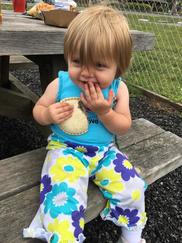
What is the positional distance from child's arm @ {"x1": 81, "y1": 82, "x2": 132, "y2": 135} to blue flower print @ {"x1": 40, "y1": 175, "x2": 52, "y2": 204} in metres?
0.32

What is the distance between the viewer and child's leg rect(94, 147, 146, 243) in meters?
1.46

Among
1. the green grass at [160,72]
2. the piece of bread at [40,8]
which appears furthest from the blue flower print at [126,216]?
the green grass at [160,72]

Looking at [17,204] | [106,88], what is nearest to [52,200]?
[17,204]

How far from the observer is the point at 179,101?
4.37 meters

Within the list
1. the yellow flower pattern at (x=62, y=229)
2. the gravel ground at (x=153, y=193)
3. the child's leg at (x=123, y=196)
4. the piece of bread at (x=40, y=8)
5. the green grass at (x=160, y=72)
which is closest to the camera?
the yellow flower pattern at (x=62, y=229)

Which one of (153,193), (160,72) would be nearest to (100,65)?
(153,193)

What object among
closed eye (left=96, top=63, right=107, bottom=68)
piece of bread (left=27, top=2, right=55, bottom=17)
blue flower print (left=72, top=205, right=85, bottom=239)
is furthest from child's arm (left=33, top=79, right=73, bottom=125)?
piece of bread (left=27, top=2, right=55, bottom=17)

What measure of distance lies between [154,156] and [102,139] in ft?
1.49

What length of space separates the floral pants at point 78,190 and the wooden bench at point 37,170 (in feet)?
0.15

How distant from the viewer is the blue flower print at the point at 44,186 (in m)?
1.34

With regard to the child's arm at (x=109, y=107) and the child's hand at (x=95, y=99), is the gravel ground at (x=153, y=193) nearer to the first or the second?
the child's arm at (x=109, y=107)

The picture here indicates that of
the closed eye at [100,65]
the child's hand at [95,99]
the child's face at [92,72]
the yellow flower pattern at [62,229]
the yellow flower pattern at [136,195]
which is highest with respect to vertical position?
the closed eye at [100,65]

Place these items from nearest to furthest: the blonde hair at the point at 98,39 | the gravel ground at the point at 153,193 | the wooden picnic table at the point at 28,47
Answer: the blonde hair at the point at 98,39 → the wooden picnic table at the point at 28,47 → the gravel ground at the point at 153,193

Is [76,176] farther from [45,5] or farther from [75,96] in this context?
[45,5]
